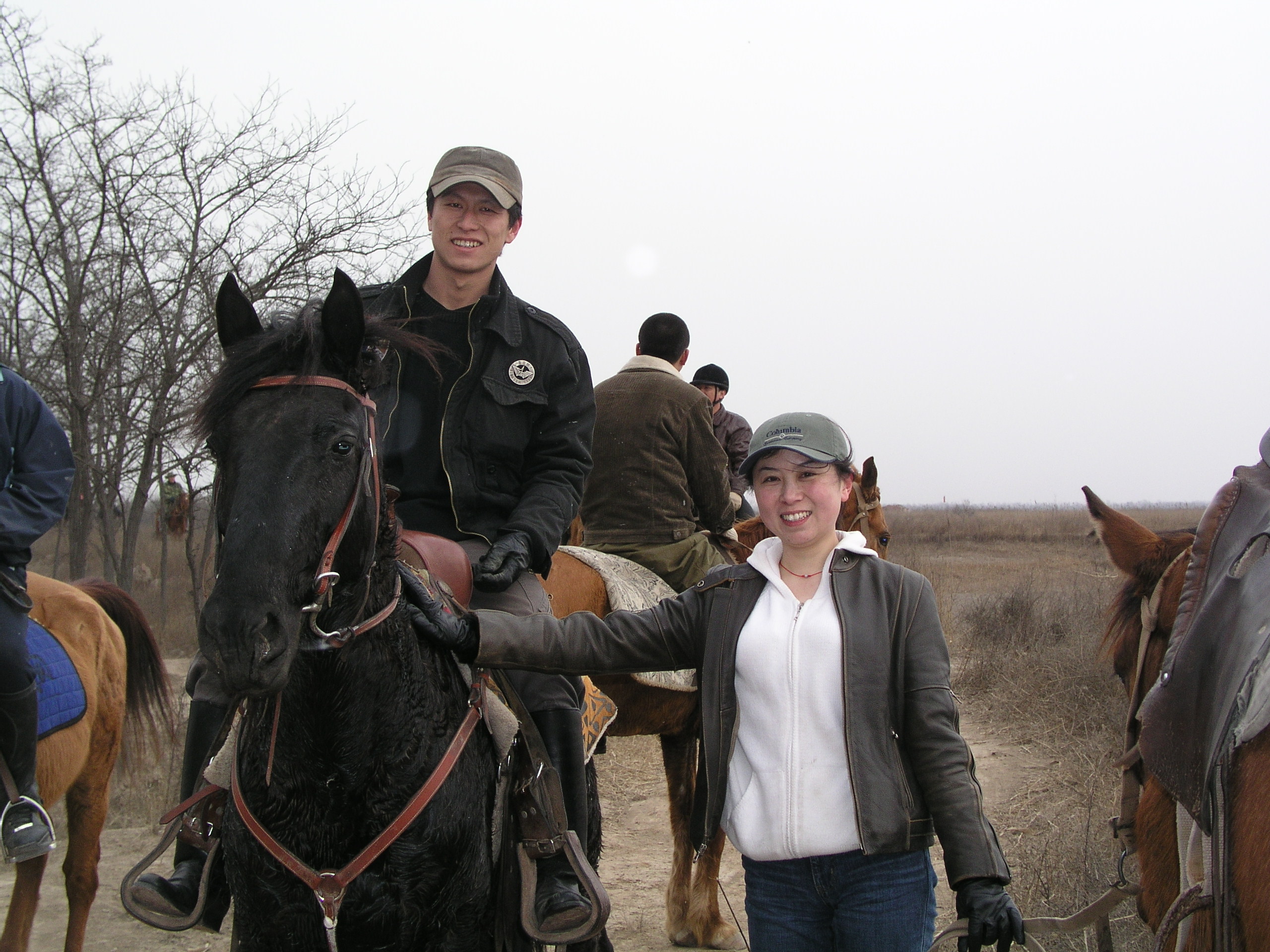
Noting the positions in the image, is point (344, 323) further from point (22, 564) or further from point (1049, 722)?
point (1049, 722)

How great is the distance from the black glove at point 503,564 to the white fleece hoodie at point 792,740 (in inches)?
30.1

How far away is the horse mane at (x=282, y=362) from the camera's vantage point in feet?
7.25

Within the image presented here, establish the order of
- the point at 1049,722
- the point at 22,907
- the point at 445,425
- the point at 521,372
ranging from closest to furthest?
the point at 445,425, the point at 521,372, the point at 22,907, the point at 1049,722

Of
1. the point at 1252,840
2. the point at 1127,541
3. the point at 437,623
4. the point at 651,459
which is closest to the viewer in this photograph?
the point at 1252,840

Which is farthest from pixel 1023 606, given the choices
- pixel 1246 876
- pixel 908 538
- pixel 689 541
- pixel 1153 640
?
pixel 908 538

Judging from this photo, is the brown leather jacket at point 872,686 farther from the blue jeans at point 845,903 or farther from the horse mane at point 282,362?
the horse mane at point 282,362

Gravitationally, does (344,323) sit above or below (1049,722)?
above

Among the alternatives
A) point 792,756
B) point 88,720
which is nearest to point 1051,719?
point 792,756

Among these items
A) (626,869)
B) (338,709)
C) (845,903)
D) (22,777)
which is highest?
(338,709)

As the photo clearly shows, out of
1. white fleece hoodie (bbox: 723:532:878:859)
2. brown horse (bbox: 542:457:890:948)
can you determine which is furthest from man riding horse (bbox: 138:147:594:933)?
brown horse (bbox: 542:457:890:948)

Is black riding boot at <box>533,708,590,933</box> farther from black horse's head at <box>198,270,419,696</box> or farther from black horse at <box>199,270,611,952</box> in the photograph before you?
black horse's head at <box>198,270,419,696</box>

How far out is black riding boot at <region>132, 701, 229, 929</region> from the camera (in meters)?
2.56

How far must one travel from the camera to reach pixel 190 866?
2.72m

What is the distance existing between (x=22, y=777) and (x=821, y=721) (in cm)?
391
